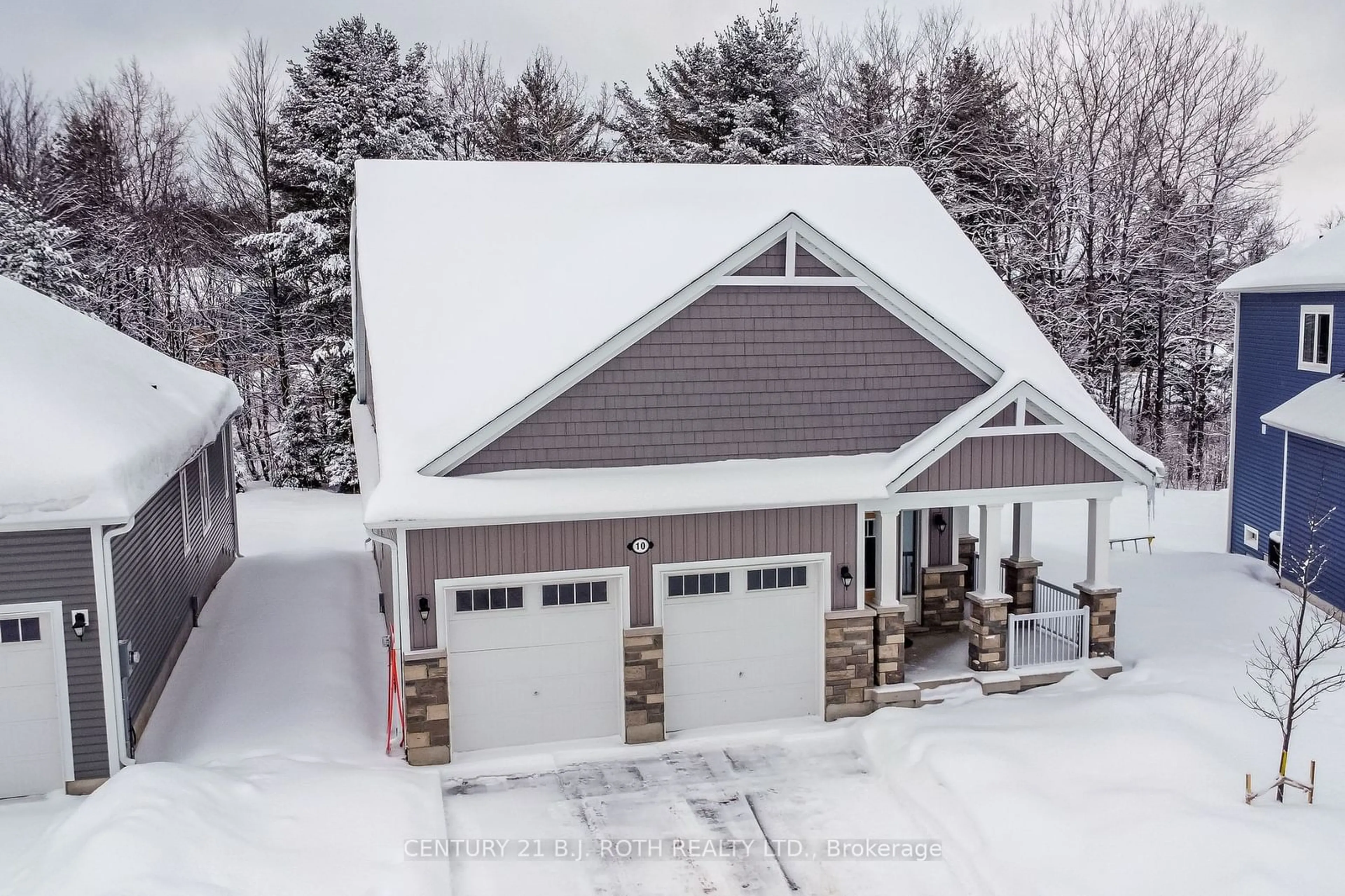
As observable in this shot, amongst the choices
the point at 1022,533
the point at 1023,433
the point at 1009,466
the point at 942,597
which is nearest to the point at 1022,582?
the point at 1022,533

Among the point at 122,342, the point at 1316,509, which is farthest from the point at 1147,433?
the point at 122,342

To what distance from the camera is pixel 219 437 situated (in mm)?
17938

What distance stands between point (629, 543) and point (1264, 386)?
13.5 metres

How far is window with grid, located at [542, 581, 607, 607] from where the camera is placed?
10.7 meters

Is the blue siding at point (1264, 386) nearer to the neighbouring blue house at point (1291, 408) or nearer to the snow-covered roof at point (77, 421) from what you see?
the neighbouring blue house at point (1291, 408)

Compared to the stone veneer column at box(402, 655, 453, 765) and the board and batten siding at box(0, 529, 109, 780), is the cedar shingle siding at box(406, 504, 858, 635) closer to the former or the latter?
the stone veneer column at box(402, 655, 453, 765)

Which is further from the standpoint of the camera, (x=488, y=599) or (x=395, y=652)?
(x=395, y=652)

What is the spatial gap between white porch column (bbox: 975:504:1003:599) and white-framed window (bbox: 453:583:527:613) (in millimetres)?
5183

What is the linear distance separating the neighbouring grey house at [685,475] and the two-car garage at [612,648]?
0.09 ft

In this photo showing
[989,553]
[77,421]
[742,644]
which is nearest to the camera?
[77,421]

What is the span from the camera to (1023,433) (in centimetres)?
1159

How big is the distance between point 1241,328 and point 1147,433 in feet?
35.7

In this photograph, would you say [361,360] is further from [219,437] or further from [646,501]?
[646,501]

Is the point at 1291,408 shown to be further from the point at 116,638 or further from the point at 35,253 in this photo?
the point at 35,253
